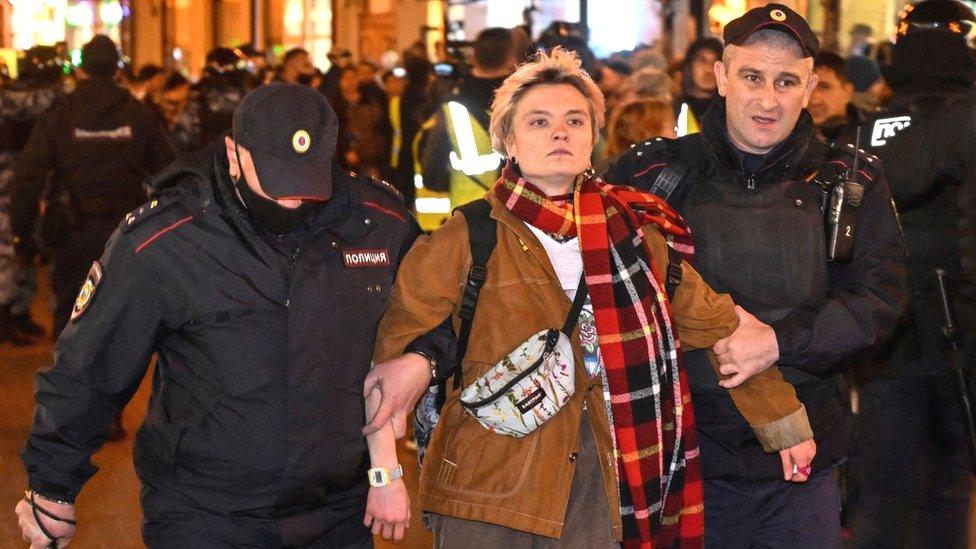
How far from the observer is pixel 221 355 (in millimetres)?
3750

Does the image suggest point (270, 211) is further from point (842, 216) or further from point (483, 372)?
point (842, 216)

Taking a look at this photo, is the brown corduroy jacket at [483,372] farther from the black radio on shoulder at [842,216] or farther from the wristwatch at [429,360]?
the black radio on shoulder at [842,216]

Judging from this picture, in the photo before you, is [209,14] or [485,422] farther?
[209,14]

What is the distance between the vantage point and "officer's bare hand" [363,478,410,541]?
390 centimetres

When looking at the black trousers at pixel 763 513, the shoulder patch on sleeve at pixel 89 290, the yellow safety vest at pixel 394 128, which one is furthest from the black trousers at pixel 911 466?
the yellow safety vest at pixel 394 128

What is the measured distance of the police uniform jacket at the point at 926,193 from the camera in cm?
523

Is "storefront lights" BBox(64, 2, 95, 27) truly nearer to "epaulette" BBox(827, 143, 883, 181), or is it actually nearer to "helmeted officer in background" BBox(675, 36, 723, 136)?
"helmeted officer in background" BBox(675, 36, 723, 136)

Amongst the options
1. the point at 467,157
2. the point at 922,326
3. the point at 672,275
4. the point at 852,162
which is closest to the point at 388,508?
the point at 672,275

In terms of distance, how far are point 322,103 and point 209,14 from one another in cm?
3748

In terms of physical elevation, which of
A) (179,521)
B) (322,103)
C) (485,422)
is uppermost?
(322,103)

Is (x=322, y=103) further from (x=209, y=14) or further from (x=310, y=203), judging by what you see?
(x=209, y=14)

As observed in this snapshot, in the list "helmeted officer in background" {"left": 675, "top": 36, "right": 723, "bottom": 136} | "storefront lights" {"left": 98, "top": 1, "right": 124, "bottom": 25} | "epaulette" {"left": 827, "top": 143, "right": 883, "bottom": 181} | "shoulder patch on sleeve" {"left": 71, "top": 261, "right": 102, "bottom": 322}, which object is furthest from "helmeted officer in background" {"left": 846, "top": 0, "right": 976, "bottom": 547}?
"storefront lights" {"left": 98, "top": 1, "right": 124, "bottom": 25}

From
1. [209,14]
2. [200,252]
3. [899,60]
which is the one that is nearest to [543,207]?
[200,252]

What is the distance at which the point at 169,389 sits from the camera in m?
3.84
